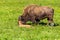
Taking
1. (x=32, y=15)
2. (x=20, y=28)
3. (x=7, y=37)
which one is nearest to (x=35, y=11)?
(x=32, y=15)

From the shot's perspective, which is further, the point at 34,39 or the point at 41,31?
the point at 41,31

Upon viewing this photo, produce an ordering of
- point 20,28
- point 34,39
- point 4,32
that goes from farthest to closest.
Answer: point 20,28 < point 4,32 < point 34,39

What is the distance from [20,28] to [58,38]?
2.99 meters

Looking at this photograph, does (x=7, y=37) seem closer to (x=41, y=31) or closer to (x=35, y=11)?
(x=41, y=31)

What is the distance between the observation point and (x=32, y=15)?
14.4 metres

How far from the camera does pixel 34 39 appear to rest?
1079 cm

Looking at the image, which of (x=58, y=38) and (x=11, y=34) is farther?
(x=11, y=34)

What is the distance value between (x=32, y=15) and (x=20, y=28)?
4.20 feet

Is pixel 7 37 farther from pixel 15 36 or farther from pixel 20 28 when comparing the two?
pixel 20 28

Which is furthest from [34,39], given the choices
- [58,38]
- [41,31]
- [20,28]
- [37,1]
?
[37,1]

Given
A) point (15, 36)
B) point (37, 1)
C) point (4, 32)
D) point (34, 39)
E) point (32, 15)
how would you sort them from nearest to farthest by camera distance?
point (34, 39)
point (15, 36)
point (4, 32)
point (32, 15)
point (37, 1)

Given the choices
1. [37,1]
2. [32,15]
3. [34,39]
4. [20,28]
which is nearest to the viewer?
[34,39]

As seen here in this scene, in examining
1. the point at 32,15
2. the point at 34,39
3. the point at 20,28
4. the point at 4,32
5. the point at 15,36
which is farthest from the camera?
the point at 32,15

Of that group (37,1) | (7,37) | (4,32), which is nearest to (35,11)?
(4,32)
